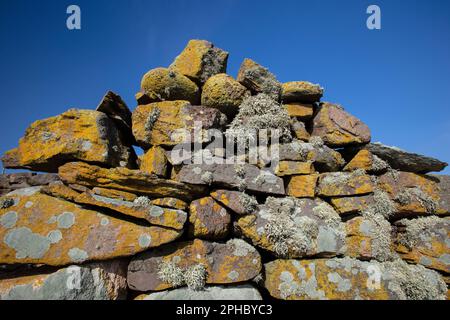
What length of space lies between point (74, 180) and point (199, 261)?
Result: 3194mm

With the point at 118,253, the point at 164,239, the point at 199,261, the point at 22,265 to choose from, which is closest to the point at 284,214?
the point at 199,261

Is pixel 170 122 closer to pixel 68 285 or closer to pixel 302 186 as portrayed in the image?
pixel 302 186

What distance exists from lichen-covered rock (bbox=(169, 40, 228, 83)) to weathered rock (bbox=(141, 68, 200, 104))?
339mm

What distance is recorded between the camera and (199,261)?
476 cm

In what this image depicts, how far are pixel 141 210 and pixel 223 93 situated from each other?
3696mm

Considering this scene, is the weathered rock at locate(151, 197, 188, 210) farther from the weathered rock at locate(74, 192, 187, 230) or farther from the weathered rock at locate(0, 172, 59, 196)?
the weathered rock at locate(0, 172, 59, 196)

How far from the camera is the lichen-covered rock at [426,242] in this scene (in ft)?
17.0

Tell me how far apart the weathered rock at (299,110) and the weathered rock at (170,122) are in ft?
7.85

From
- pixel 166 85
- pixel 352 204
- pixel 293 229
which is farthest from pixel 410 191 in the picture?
pixel 166 85

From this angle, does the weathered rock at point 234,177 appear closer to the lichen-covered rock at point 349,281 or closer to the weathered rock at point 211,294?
the lichen-covered rock at point 349,281

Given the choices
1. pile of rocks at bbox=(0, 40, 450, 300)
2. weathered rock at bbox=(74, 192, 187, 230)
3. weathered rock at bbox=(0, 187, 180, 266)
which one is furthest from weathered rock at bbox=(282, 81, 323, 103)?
weathered rock at bbox=(0, 187, 180, 266)

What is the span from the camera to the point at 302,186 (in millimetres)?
5691

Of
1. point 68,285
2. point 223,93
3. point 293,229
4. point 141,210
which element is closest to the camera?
point 68,285
